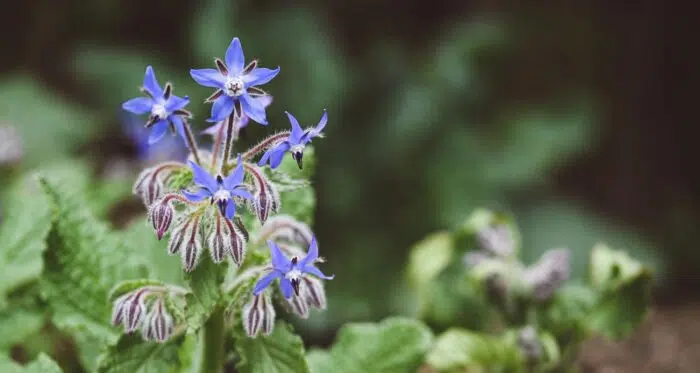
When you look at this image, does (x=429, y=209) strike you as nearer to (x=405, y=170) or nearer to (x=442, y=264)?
(x=405, y=170)

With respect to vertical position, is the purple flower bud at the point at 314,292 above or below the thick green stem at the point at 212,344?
above

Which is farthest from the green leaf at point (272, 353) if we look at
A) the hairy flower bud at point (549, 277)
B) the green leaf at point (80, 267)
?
the hairy flower bud at point (549, 277)

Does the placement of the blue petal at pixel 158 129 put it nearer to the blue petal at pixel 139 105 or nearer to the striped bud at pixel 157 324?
the blue petal at pixel 139 105

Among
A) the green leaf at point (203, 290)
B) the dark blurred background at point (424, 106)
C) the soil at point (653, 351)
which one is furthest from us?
the dark blurred background at point (424, 106)

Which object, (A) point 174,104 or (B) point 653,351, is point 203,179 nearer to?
(A) point 174,104

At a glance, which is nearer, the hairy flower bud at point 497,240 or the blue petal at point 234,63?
the blue petal at point 234,63

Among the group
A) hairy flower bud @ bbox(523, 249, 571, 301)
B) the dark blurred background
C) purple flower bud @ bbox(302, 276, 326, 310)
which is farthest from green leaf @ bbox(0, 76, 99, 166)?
purple flower bud @ bbox(302, 276, 326, 310)

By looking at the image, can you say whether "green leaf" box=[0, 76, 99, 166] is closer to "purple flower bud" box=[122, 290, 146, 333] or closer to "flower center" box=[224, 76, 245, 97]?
"purple flower bud" box=[122, 290, 146, 333]
